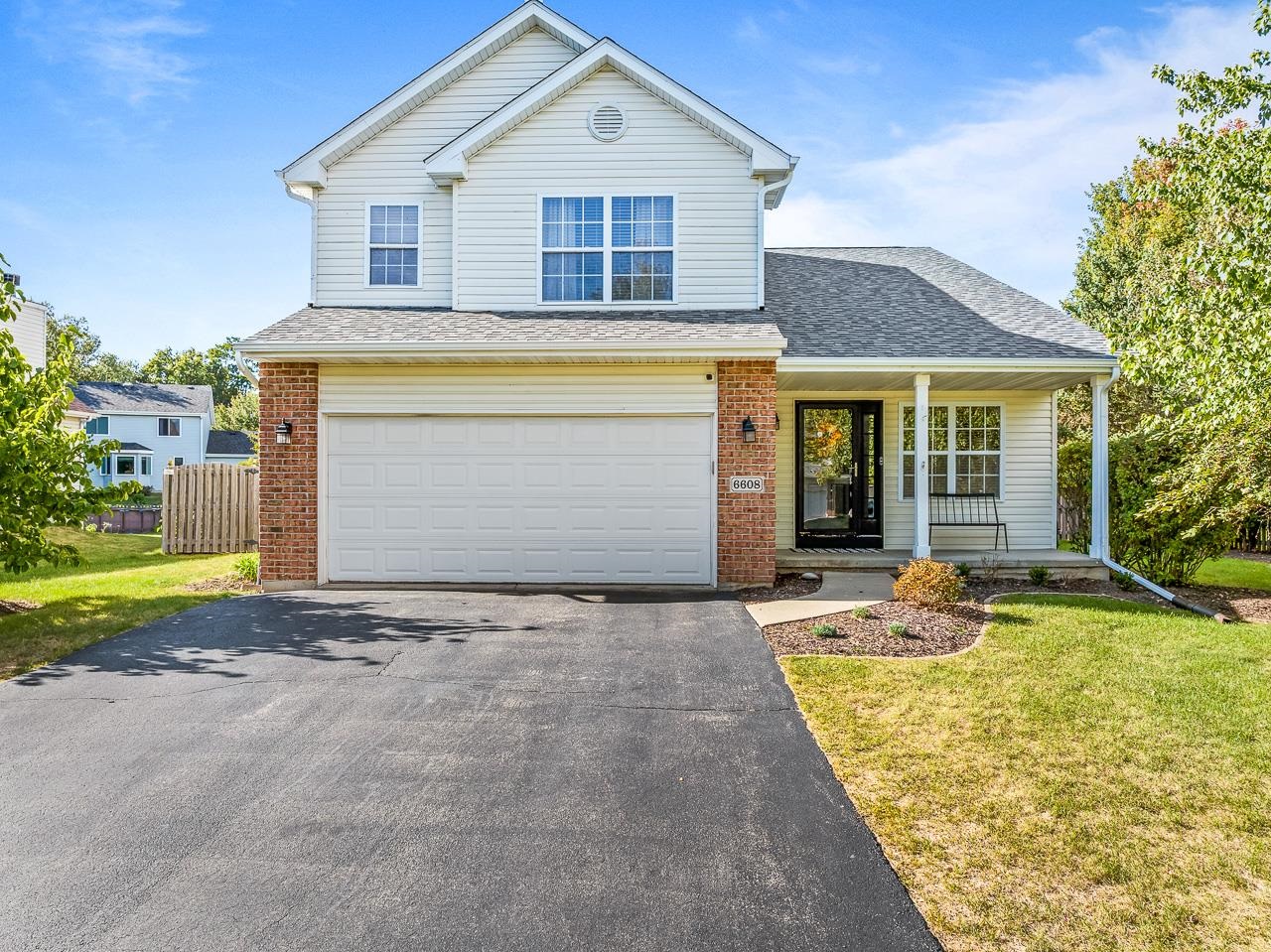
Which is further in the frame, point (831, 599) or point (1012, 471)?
point (1012, 471)

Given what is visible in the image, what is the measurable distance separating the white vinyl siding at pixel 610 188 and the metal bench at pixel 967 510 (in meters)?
4.54

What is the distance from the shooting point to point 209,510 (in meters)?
14.3

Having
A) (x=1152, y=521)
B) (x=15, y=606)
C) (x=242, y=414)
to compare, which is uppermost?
(x=242, y=414)

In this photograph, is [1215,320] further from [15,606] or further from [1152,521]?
[15,606]

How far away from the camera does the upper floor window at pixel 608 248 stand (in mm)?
10781

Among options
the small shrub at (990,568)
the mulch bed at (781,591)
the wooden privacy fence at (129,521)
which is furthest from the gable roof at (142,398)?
the small shrub at (990,568)

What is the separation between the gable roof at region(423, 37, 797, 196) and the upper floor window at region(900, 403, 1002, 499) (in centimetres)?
456

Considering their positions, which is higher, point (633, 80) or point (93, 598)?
point (633, 80)

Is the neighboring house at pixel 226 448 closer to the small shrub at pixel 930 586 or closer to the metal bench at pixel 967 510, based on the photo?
the metal bench at pixel 967 510

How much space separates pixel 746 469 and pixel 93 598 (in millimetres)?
8307

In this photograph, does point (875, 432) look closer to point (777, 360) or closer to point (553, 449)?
point (777, 360)

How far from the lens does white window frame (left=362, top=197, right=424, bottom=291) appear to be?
11299 millimetres

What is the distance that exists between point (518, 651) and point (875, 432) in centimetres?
765

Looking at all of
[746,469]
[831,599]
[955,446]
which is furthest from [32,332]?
[955,446]
